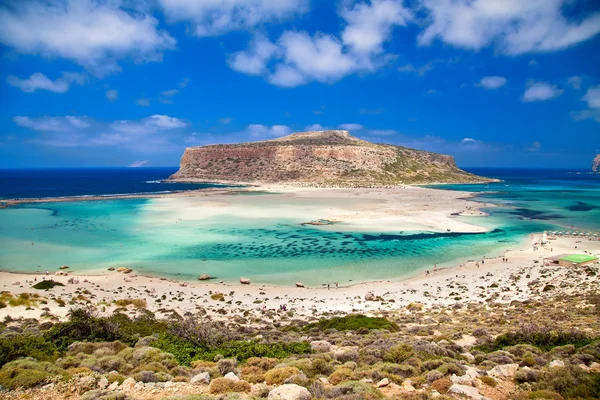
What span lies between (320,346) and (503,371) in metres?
5.40

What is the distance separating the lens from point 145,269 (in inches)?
1094

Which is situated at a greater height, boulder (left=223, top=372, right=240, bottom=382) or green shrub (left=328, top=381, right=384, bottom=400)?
Result: green shrub (left=328, top=381, right=384, bottom=400)

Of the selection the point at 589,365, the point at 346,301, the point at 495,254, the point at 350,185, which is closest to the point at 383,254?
the point at 495,254

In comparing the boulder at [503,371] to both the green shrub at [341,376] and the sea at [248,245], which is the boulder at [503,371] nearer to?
the green shrub at [341,376]

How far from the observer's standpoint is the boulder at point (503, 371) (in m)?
8.42

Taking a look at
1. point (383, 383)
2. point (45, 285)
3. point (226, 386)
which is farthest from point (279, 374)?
point (45, 285)

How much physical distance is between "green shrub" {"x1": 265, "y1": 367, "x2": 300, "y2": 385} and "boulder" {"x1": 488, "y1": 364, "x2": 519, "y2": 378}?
4.79 metres

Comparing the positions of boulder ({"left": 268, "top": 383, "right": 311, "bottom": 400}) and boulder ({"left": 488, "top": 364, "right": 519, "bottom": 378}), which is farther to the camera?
boulder ({"left": 488, "top": 364, "right": 519, "bottom": 378})

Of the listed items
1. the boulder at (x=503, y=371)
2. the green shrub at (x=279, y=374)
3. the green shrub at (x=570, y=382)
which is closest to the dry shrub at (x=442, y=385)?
the boulder at (x=503, y=371)

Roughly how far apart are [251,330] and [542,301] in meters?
15.7

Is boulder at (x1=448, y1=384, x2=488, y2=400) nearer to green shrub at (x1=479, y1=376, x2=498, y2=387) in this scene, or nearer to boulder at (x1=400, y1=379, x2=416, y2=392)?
green shrub at (x1=479, y1=376, x2=498, y2=387)

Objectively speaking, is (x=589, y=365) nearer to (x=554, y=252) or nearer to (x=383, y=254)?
(x=383, y=254)

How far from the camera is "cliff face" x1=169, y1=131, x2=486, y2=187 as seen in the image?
11838cm

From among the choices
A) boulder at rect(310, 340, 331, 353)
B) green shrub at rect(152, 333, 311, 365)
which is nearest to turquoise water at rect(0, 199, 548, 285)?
boulder at rect(310, 340, 331, 353)
